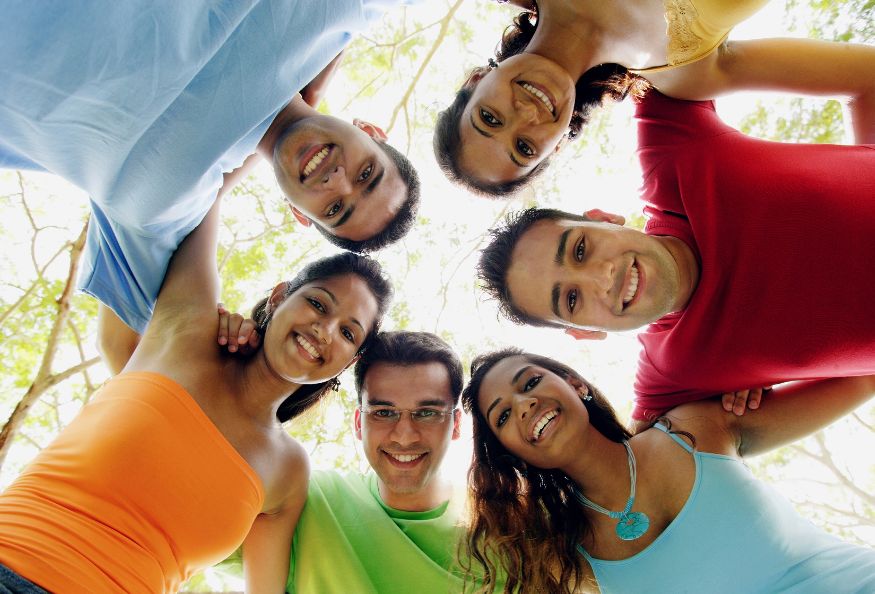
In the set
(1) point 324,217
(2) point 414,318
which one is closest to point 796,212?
(1) point 324,217

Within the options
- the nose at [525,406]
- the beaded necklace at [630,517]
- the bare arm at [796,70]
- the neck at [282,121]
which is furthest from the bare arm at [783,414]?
the neck at [282,121]

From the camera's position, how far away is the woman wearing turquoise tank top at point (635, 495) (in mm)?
2359

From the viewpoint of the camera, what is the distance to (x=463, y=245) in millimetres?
5293

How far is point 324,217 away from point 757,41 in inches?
83.1

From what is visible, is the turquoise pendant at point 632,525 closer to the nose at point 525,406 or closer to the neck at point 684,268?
the nose at point 525,406

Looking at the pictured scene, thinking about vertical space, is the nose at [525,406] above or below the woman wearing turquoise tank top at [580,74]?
below

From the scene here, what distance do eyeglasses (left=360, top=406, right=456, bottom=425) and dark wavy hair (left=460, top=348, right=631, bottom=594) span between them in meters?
0.22

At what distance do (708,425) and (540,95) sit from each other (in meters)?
1.78

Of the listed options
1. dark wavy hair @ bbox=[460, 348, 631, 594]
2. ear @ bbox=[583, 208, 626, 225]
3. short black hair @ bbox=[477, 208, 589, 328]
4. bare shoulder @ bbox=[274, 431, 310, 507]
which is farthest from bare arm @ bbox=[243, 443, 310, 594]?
ear @ bbox=[583, 208, 626, 225]

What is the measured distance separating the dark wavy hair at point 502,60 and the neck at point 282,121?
0.76 m

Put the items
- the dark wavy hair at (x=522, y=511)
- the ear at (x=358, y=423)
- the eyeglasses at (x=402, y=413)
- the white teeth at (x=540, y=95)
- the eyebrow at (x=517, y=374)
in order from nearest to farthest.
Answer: the white teeth at (x=540, y=95)
the dark wavy hair at (x=522, y=511)
the eyebrow at (x=517, y=374)
the eyeglasses at (x=402, y=413)
the ear at (x=358, y=423)

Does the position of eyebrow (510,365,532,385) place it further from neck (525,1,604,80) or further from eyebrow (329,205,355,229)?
neck (525,1,604,80)

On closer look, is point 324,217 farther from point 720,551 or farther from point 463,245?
point 463,245

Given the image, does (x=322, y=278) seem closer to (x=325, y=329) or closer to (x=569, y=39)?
(x=325, y=329)
